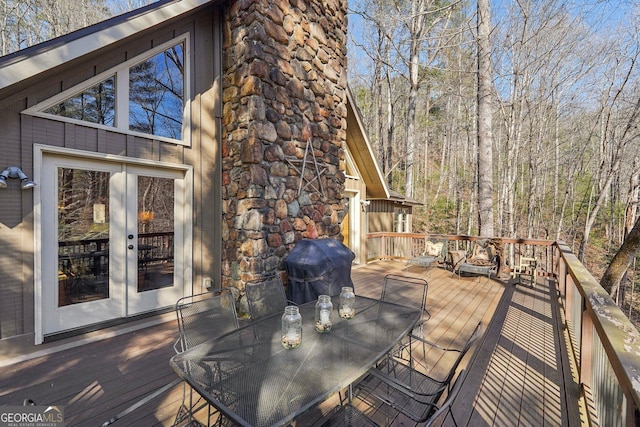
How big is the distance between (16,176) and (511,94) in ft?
49.5

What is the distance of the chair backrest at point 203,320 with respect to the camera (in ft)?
7.02

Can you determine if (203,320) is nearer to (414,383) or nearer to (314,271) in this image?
(414,383)

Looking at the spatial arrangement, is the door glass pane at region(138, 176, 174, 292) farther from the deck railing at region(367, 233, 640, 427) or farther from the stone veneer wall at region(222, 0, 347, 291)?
the deck railing at region(367, 233, 640, 427)

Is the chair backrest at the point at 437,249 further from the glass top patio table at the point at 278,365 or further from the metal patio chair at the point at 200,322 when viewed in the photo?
the metal patio chair at the point at 200,322

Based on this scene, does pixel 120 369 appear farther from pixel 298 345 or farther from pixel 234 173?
pixel 234 173

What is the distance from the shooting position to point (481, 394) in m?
2.54

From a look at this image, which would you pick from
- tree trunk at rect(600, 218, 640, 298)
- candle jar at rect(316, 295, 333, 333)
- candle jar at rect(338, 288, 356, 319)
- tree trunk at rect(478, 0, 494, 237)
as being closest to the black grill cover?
candle jar at rect(338, 288, 356, 319)

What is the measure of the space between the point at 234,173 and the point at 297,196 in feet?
3.19

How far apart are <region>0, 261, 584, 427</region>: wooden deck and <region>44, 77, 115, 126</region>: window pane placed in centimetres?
244

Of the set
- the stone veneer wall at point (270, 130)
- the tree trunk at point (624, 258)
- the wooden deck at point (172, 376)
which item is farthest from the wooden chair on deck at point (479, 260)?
the stone veneer wall at point (270, 130)

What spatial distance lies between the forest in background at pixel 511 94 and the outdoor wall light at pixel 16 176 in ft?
22.9

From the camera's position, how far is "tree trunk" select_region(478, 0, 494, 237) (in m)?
7.41

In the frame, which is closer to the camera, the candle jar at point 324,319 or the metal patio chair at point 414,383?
the metal patio chair at point 414,383

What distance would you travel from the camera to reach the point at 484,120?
750 cm
